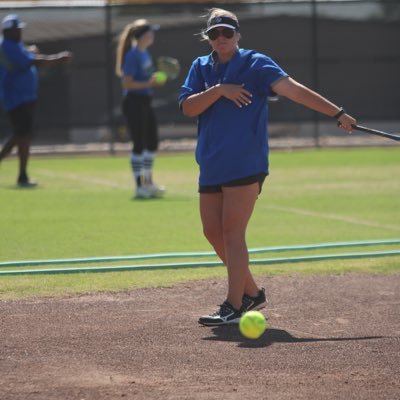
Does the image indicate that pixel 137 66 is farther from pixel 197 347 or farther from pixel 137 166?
pixel 197 347

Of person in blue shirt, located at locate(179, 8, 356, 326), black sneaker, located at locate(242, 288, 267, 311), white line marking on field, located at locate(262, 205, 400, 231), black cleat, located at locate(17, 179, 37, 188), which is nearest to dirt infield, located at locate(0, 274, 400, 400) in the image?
black sneaker, located at locate(242, 288, 267, 311)

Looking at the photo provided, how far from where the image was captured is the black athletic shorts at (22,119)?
17.4m

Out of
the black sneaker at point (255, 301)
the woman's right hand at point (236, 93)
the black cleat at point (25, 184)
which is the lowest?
the black cleat at point (25, 184)

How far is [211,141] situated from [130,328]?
55.0 inches

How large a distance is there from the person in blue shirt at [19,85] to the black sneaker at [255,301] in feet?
32.1

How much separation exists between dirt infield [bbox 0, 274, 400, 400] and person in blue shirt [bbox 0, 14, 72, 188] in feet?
28.9

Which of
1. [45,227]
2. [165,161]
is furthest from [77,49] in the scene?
[45,227]

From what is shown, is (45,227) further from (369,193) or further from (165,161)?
(165,161)

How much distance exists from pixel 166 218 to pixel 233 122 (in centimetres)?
587

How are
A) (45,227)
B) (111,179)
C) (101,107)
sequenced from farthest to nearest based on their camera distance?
1. (101,107)
2. (111,179)
3. (45,227)

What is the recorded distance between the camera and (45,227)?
12.7m

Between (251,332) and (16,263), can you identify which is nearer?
(251,332)

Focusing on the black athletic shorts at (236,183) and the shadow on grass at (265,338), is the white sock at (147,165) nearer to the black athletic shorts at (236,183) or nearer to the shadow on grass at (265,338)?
the black athletic shorts at (236,183)

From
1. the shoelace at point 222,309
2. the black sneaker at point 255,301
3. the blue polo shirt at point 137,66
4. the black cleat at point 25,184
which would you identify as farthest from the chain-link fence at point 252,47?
the shoelace at point 222,309
